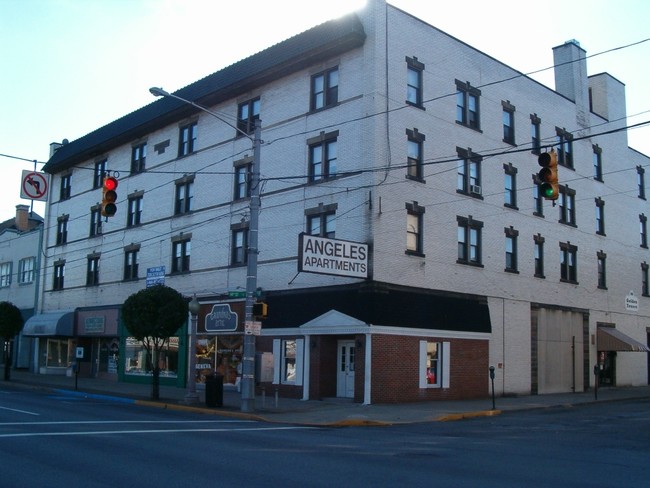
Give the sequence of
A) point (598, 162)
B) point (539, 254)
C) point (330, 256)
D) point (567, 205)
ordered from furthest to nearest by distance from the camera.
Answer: point (598, 162) < point (567, 205) < point (539, 254) < point (330, 256)

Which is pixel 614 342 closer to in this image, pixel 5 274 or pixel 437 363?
pixel 437 363

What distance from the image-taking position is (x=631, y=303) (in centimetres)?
4112

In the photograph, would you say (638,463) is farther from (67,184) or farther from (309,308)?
(67,184)

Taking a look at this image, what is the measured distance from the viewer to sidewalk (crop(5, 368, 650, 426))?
21469 millimetres

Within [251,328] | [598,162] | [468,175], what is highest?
[598,162]

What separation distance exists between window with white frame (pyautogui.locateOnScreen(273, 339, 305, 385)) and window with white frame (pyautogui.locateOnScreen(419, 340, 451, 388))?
5017 mm

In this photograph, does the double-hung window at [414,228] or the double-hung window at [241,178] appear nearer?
the double-hung window at [414,228]

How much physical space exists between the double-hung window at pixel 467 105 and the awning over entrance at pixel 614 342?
46.1ft

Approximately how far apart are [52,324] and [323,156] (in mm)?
22900

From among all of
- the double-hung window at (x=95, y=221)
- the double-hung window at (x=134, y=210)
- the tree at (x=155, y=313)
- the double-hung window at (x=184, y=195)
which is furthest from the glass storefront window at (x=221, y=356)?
the double-hung window at (x=95, y=221)

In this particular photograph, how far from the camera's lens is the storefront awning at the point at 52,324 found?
42406 mm

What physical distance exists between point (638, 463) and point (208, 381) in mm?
15057

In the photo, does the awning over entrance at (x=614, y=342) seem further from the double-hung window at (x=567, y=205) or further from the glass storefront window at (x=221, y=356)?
the glass storefront window at (x=221, y=356)

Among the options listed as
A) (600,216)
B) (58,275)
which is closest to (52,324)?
(58,275)
